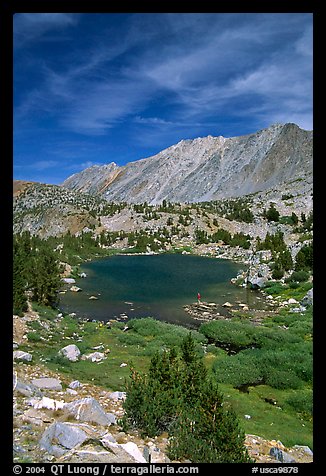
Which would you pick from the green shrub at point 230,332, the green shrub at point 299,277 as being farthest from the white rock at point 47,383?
the green shrub at point 299,277

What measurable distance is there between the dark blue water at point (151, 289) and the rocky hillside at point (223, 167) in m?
74.9

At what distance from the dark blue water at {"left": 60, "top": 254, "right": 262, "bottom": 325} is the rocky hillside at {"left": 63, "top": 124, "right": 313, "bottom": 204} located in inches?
2949

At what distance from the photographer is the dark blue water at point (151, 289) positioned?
21.8 meters

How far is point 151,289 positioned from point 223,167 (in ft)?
427

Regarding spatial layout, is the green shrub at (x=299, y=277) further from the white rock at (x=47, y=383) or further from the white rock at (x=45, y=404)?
the white rock at (x=45, y=404)

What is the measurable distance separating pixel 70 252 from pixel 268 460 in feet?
151

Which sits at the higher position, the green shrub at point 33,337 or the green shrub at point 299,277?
the green shrub at point 299,277

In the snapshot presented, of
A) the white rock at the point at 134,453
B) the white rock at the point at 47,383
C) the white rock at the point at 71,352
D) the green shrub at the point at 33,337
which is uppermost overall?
Result: the white rock at the point at 134,453

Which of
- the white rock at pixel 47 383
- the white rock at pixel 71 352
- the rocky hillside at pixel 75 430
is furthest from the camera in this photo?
the white rock at pixel 71 352

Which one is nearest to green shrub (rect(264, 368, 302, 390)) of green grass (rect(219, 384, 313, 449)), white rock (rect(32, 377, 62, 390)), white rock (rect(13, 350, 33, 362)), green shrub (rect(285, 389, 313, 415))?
green grass (rect(219, 384, 313, 449))

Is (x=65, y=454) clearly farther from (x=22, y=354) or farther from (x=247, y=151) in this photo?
(x=247, y=151)

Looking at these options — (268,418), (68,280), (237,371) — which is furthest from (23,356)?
(68,280)

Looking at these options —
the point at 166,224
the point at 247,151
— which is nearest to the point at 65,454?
the point at 166,224

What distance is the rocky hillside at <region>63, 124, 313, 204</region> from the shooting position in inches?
4998
